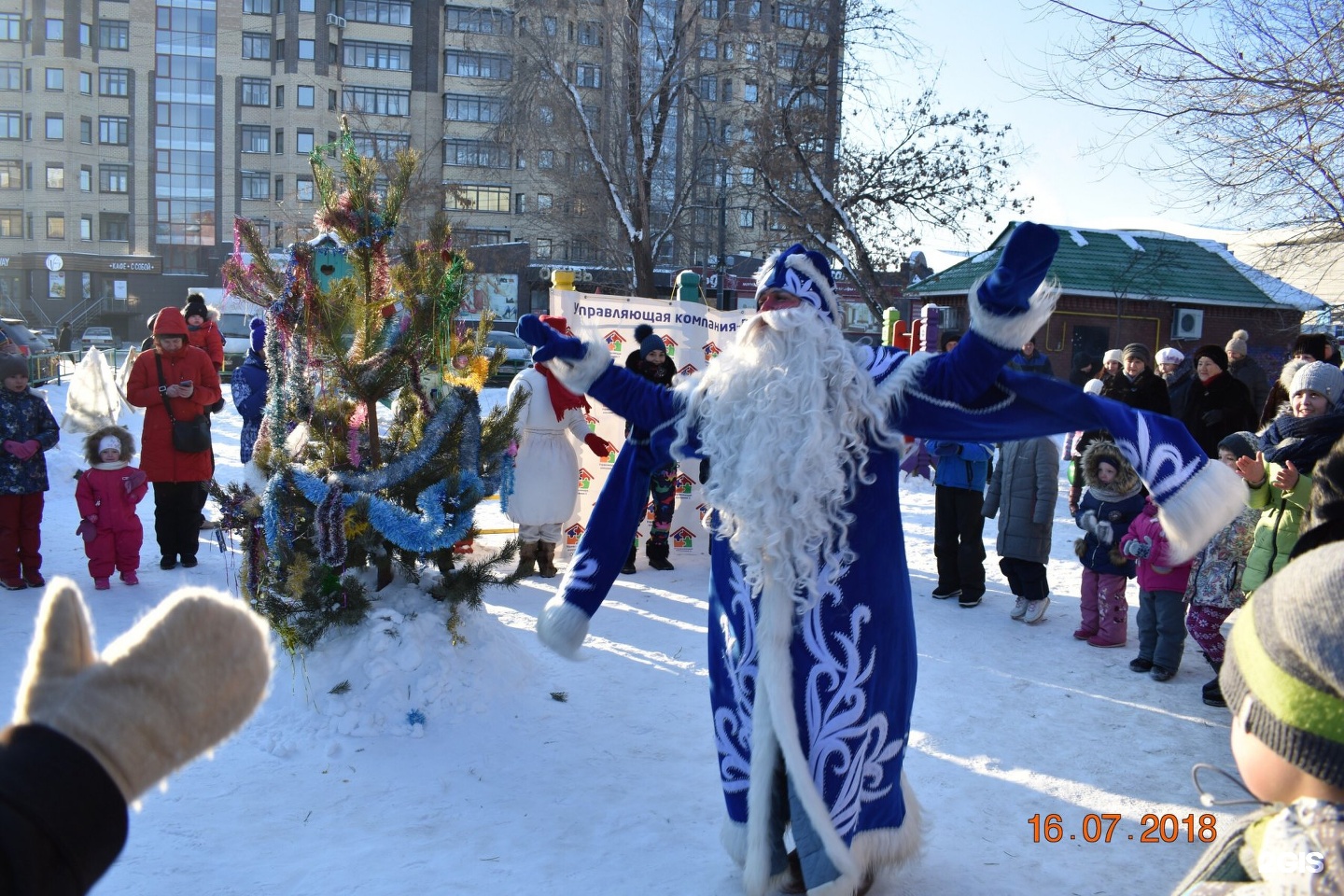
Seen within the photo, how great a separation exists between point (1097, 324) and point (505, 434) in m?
20.2

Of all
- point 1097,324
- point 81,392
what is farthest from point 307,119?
point 81,392

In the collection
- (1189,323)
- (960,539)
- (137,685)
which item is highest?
(1189,323)

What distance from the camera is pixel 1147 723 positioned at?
495 centimetres

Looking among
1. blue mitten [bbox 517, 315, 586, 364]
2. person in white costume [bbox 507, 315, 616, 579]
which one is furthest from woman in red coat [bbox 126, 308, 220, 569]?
blue mitten [bbox 517, 315, 586, 364]

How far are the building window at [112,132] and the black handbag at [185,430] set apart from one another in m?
52.4

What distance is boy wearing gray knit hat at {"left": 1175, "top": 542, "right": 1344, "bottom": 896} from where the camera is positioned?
1.08 metres

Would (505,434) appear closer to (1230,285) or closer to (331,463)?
(331,463)

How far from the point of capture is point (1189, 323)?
2205 cm

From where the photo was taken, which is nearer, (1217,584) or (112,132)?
(1217,584)

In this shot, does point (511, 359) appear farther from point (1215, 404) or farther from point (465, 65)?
point (465, 65)

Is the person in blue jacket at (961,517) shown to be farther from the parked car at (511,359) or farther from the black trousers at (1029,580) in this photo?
the parked car at (511,359)

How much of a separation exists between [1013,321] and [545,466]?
16.9 feet

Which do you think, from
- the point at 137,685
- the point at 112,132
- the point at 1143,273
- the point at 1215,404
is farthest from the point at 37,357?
the point at 112,132

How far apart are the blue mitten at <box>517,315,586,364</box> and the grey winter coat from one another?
4.18 metres
